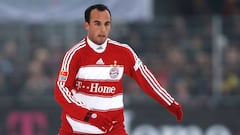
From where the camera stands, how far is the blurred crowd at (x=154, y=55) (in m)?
13.8

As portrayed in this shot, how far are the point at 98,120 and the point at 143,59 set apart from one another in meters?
6.13

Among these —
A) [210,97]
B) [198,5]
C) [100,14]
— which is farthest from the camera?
[198,5]

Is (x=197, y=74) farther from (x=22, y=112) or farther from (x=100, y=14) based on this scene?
(x=100, y=14)

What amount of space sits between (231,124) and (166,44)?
156cm

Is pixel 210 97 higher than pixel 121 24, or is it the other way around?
pixel 121 24

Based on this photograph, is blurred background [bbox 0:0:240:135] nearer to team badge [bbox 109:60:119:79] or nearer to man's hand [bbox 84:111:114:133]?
team badge [bbox 109:60:119:79]

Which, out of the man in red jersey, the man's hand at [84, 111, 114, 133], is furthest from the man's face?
the man's hand at [84, 111, 114, 133]

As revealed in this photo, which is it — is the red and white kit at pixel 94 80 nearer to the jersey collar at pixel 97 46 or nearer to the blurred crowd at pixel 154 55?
the jersey collar at pixel 97 46

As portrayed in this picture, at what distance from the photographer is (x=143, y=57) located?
45.8 feet

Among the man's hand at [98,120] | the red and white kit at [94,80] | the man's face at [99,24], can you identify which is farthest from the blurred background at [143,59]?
the man's hand at [98,120]

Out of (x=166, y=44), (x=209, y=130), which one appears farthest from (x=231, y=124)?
(x=166, y=44)

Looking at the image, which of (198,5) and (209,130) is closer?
(209,130)

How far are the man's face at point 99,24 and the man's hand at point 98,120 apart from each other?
68cm

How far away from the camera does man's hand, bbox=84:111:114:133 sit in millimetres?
7818
